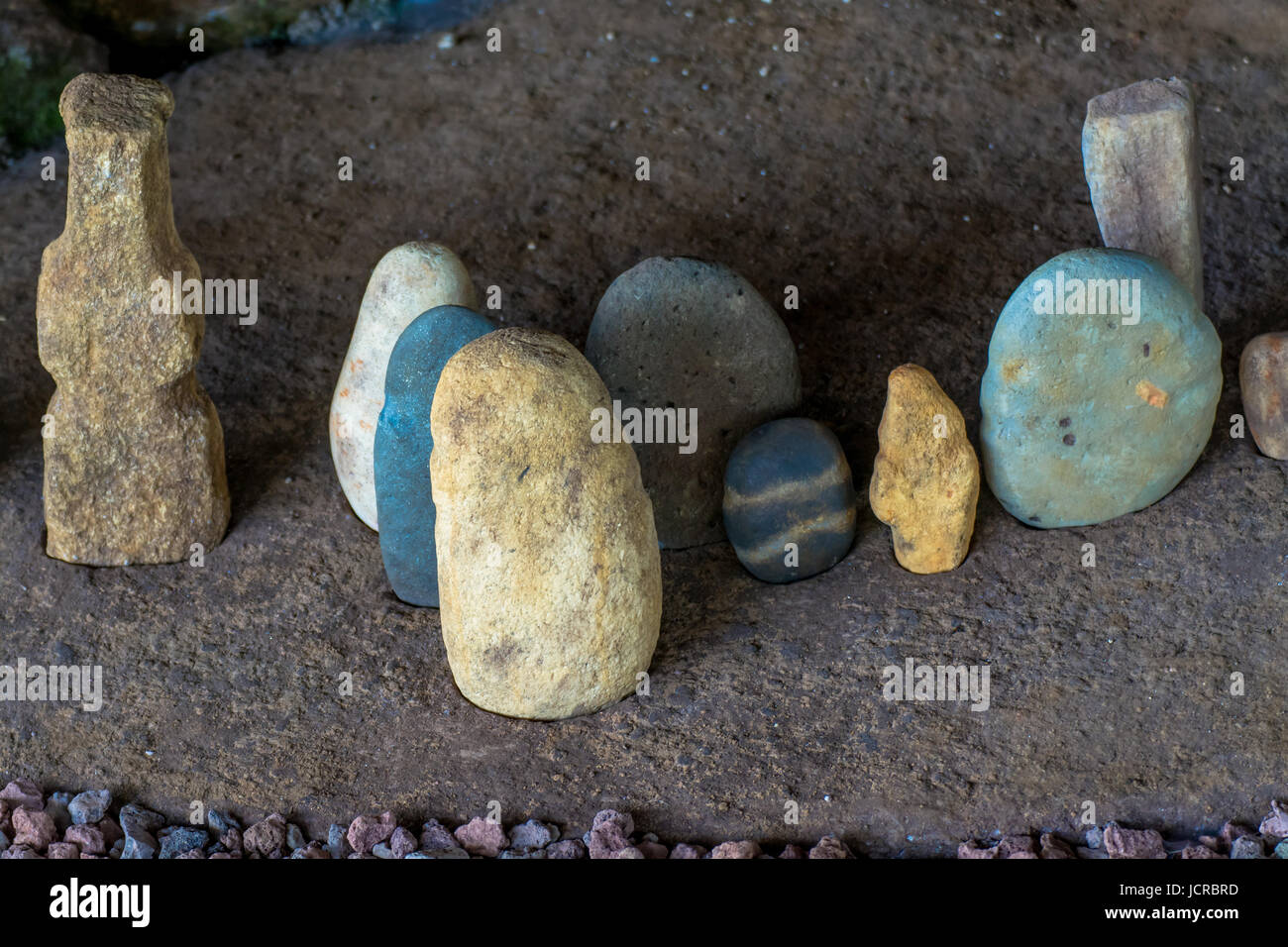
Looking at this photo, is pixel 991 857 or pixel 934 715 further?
pixel 934 715

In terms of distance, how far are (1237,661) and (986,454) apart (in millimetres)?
957

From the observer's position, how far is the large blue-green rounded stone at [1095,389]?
457 centimetres

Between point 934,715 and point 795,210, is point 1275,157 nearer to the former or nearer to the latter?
point 795,210

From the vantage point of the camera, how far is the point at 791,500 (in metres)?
4.68

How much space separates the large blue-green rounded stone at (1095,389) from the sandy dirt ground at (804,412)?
0.14 m

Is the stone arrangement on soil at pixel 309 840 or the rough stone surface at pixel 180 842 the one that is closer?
the stone arrangement on soil at pixel 309 840

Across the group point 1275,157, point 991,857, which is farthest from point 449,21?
point 991,857

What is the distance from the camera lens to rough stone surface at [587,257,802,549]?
15.9 ft

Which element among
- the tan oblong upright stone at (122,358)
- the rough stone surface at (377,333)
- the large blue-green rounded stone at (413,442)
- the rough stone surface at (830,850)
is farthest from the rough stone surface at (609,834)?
the tan oblong upright stone at (122,358)

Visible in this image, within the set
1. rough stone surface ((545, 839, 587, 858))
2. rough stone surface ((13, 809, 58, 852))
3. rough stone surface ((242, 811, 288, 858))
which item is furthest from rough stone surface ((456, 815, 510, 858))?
rough stone surface ((13, 809, 58, 852))

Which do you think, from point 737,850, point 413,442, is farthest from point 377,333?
point 737,850

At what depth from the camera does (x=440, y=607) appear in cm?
436

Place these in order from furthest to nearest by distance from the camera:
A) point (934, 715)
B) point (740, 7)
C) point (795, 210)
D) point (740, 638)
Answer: point (740, 7) → point (795, 210) → point (740, 638) → point (934, 715)

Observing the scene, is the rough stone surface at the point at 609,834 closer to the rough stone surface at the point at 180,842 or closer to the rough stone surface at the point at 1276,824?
the rough stone surface at the point at 180,842
